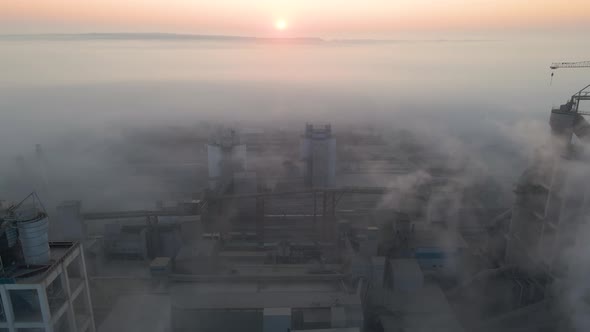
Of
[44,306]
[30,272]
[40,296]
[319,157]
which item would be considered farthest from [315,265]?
[319,157]

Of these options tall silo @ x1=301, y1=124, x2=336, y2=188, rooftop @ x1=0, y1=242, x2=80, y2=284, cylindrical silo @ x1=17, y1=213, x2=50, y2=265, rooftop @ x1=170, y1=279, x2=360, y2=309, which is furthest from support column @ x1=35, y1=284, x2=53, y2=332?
tall silo @ x1=301, y1=124, x2=336, y2=188

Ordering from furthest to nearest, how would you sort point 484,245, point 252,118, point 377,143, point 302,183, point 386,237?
point 252,118
point 377,143
point 302,183
point 484,245
point 386,237

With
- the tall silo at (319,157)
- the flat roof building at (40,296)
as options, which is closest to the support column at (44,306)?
the flat roof building at (40,296)

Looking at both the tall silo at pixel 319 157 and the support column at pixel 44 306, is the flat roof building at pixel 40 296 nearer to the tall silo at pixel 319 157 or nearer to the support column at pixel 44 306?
the support column at pixel 44 306

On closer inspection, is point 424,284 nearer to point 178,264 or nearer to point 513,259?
point 513,259

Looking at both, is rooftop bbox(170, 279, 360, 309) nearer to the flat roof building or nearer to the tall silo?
the flat roof building

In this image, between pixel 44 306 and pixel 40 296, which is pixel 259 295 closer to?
pixel 44 306

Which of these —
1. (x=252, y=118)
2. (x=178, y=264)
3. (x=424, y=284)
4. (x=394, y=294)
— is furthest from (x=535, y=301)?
(x=252, y=118)
